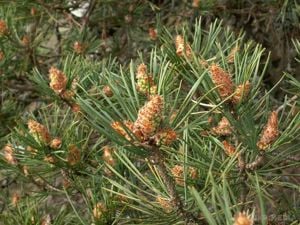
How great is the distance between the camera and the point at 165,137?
47 centimetres

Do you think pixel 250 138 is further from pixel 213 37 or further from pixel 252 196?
pixel 213 37

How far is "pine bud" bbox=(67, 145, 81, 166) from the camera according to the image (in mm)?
747

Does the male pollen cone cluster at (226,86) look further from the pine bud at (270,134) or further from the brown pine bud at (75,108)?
the brown pine bud at (75,108)

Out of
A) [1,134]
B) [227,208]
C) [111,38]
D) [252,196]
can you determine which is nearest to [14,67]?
[1,134]

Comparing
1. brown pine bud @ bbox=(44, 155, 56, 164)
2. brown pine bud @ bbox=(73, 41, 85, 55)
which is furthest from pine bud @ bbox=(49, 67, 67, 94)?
brown pine bud @ bbox=(73, 41, 85, 55)

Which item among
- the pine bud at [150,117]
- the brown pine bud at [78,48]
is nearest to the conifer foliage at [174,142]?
the pine bud at [150,117]

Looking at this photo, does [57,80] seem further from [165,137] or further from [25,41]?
[25,41]

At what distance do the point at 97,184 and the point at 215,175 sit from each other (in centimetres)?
23

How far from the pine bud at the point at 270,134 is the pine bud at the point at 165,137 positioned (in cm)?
13

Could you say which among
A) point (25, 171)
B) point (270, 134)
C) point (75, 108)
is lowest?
point (25, 171)

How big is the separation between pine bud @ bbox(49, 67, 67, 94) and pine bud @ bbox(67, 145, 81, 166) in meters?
0.10

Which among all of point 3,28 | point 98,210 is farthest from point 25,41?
point 98,210

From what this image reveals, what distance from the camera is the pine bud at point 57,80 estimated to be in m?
0.76

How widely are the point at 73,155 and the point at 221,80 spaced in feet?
1.03
